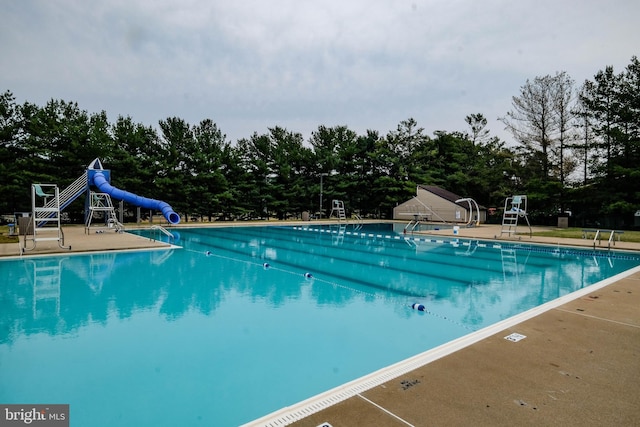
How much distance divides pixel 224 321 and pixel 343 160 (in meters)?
26.7

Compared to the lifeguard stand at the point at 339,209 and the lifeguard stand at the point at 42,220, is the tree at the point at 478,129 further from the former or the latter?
the lifeguard stand at the point at 42,220

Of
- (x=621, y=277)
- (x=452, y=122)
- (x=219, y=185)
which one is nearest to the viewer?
(x=621, y=277)

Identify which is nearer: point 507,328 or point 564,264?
point 507,328

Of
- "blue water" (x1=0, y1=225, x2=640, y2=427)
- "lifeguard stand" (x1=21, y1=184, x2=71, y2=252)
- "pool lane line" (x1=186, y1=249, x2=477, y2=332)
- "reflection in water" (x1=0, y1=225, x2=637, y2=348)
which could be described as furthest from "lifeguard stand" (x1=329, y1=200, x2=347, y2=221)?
"lifeguard stand" (x1=21, y1=184, x2=71, y2=252)

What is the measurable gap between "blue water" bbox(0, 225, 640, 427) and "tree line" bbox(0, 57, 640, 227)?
509 inches

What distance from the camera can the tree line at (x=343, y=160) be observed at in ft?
64.0

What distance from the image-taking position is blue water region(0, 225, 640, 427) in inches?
117

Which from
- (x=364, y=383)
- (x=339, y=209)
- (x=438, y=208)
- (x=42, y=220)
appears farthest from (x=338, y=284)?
(x=438, y=208)

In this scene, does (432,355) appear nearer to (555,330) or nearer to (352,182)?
(555,330)

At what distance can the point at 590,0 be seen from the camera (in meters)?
10.1

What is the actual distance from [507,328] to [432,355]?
135 centimetres

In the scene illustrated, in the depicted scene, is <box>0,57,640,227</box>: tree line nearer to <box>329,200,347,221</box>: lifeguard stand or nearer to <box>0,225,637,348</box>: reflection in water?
<box>329,200,347,221</box>: lifeguard stand

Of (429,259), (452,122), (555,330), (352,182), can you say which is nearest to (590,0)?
(429,259)

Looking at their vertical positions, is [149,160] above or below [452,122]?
below
